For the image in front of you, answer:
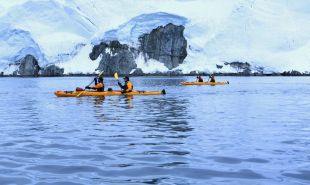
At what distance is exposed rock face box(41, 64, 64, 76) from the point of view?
111m

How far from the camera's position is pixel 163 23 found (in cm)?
11338

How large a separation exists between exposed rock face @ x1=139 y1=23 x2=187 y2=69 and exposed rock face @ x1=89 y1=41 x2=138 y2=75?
3767 mm

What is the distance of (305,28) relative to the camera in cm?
12225

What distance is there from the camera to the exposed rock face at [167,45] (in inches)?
4872

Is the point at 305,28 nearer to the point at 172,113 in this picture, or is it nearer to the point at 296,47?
the point at 296,47

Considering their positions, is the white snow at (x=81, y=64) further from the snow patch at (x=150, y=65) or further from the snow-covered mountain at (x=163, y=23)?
the snow patch at (x=150, y=65)

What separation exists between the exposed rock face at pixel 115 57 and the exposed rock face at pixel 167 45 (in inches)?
148

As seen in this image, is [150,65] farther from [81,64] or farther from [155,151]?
[155,151]

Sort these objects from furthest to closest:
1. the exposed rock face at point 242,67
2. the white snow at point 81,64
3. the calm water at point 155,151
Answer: the exposed rock face at point 242,67 → the white snow at point 81,64 → the calm water at point 155,151

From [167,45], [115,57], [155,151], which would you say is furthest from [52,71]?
[155,151]

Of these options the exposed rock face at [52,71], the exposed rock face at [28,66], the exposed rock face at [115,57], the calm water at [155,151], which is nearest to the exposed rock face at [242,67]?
the exposed rock face at [115,57]

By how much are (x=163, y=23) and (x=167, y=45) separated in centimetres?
1772

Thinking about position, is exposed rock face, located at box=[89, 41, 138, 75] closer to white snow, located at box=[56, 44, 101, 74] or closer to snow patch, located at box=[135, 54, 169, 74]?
white snow, located at box=[56, 44, 101, 74]

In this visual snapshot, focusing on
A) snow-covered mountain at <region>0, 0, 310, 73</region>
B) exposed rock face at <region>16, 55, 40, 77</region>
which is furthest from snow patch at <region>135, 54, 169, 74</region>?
exposed rock face at <region>16, 55, 40, 77</region>
